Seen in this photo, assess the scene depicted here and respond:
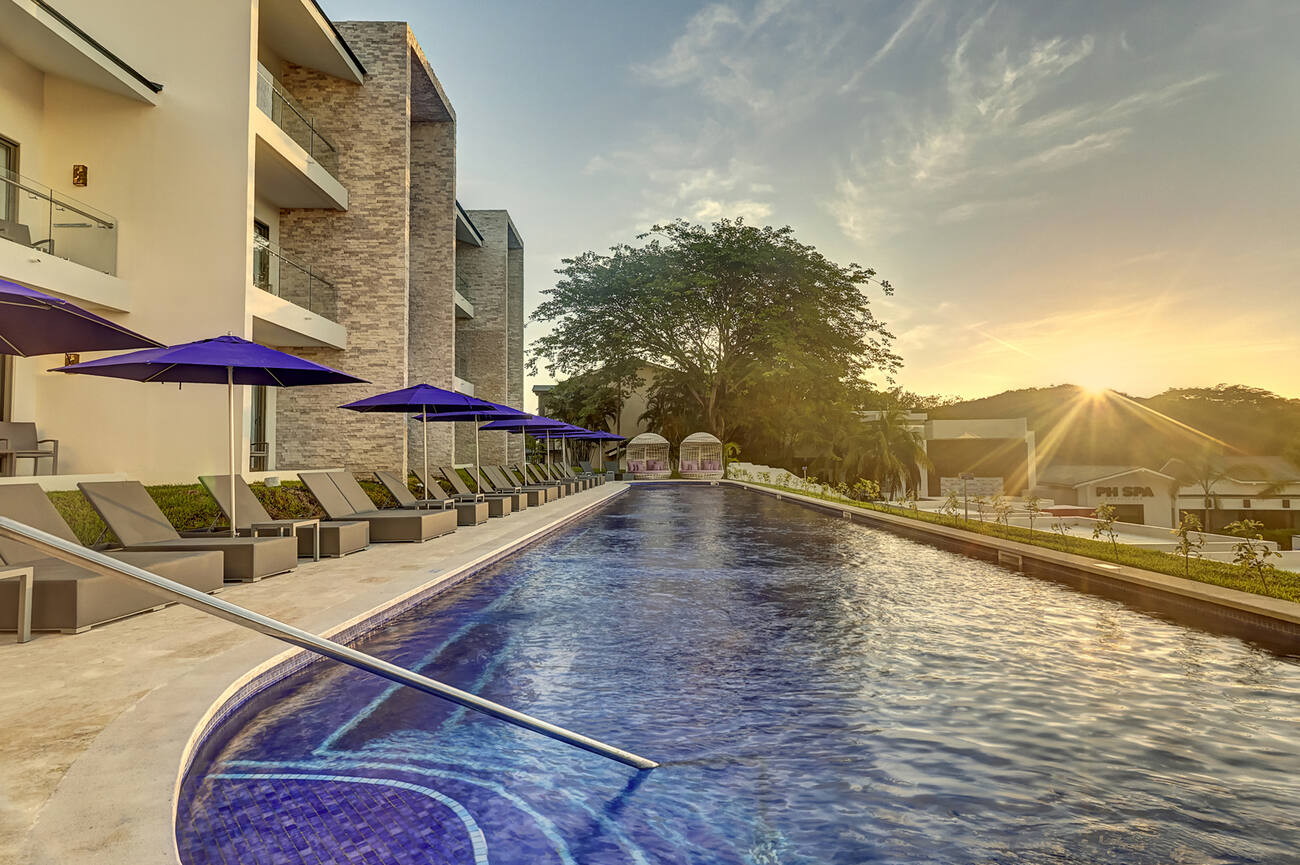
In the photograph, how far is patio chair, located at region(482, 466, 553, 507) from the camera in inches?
744

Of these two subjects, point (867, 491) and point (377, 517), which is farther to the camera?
point (867, 491)

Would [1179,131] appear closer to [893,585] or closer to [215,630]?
[893,585]

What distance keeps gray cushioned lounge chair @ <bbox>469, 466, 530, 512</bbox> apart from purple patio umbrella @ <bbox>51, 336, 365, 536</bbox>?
799 cm

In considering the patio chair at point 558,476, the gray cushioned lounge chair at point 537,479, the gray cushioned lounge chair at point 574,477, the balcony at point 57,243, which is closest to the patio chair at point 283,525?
the balcony at point 57,243

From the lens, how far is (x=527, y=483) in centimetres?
2366

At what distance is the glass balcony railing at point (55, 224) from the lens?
10.7 metres

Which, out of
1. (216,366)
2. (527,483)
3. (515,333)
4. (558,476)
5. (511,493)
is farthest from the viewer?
(515,333)

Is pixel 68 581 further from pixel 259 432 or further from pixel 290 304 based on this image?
pixel 259 432

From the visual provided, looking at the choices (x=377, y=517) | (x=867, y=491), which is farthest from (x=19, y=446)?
(x=867, y=491)

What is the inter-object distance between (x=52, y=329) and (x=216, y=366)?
2892 millimetres

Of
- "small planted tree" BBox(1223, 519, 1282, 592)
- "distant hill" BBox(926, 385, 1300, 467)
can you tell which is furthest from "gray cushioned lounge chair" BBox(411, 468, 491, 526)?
"distant hill" BBox(926, 385, 1300, 467)

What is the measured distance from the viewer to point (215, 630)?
5.25m

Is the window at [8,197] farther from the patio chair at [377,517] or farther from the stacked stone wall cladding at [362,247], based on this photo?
the stacked stone wall cladding at [362,247]

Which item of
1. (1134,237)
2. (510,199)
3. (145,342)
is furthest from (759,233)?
(145,342)
